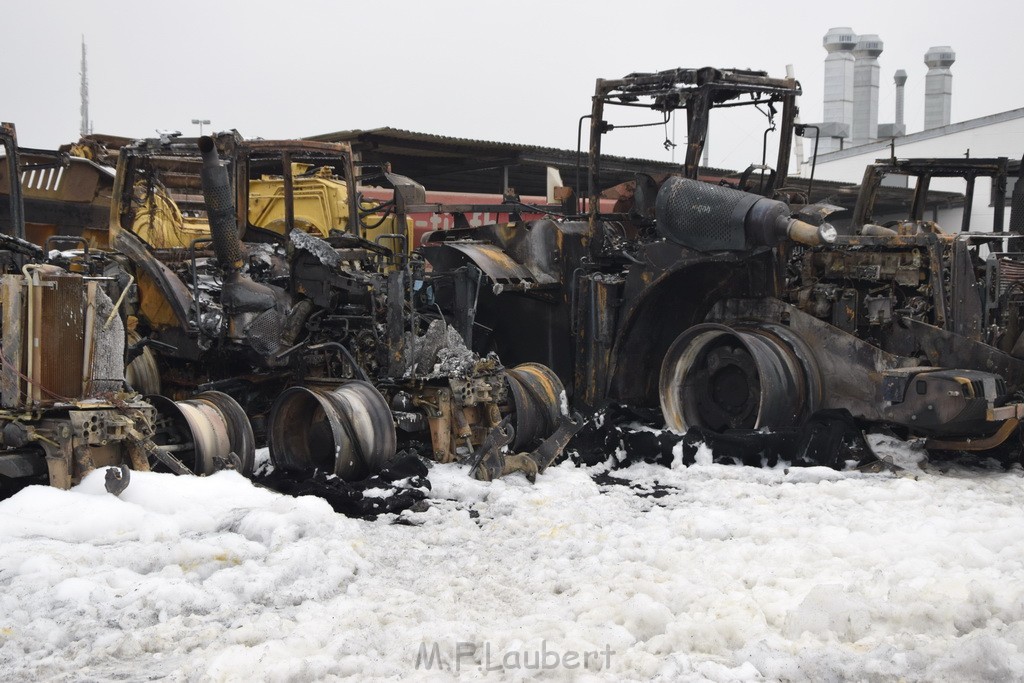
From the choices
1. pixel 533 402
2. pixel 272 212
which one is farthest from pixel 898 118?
pixel 533 402

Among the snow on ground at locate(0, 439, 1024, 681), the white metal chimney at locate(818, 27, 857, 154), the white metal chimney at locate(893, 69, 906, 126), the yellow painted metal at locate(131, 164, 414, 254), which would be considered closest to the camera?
the snow on ground at locate(0, 439, 1024, 681)

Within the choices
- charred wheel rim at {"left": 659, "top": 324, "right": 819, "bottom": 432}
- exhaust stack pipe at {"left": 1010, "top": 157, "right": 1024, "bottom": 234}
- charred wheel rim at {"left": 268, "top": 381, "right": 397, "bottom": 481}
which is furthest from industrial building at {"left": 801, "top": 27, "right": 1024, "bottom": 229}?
charred wheel rim at {"left": 268, "top": 381, "right": 397, "bottom": 481}

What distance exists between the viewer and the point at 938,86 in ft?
101

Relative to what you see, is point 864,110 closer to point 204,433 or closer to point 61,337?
point 204,433

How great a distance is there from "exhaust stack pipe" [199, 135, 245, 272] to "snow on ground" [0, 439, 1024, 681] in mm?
2005

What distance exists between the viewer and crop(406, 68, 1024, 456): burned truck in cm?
712

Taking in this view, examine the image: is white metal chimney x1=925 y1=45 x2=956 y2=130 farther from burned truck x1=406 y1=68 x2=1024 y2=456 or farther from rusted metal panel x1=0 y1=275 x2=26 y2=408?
rusted metal panel x1=0 y1=275 x2=26 y2=408

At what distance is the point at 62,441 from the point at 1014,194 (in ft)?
25.8

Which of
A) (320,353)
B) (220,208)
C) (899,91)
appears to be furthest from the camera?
(899,91)

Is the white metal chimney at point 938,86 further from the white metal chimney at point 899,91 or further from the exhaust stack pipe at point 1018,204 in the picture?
the exhaust stack pipe at point 1018,204

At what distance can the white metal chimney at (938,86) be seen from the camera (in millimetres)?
30422

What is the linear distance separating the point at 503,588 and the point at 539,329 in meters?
4.47

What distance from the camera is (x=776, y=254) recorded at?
7715 mm

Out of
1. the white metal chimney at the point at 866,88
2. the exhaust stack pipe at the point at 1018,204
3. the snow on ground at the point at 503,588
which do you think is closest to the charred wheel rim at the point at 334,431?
the snow on ground at the point at 503,588
